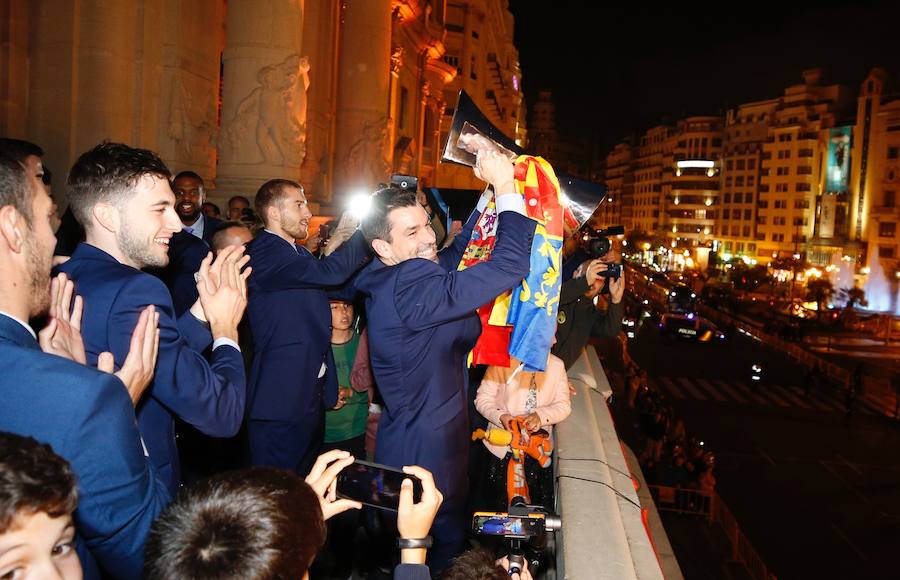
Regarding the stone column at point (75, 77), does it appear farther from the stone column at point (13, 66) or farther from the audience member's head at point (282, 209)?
the audience member's head at point (282, 209)

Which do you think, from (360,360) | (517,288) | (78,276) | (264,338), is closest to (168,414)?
(78,276)

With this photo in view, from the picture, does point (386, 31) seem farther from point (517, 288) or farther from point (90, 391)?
point (90, 391)

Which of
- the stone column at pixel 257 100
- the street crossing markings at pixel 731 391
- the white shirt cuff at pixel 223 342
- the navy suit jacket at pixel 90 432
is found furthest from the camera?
the street crossing markings at pixel 731 391

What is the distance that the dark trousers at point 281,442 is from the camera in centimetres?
431

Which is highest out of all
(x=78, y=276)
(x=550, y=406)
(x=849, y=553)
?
(x=78, y=276)

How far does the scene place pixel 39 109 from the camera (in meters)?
10.0

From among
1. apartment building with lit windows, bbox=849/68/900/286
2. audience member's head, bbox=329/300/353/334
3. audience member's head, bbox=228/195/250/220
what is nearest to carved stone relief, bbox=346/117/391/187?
audience member's head, bbox=228/195/250/220

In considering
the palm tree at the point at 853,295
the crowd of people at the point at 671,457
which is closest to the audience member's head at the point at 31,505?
the crowd of people at the point at 671,457

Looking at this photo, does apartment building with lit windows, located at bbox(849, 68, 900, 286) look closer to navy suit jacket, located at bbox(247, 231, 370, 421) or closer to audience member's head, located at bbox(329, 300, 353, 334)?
audience member's head, located at bbox(329, 300, 353, 334)

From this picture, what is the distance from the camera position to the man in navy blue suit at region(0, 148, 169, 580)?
5.74 ft

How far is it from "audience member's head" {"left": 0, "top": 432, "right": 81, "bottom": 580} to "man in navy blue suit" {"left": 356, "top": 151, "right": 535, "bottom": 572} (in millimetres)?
1841

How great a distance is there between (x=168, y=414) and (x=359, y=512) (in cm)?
208

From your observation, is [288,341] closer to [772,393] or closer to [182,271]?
[182,271]

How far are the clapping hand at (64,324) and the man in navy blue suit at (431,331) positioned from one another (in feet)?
4.53
